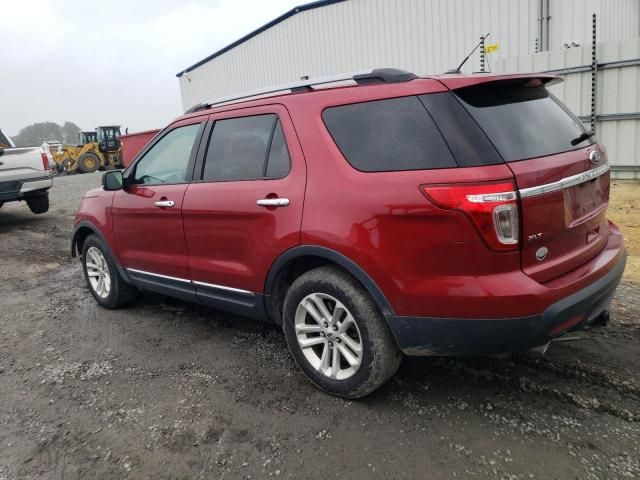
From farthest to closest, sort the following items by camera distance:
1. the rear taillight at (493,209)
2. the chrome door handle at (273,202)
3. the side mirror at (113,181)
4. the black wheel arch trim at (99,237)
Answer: the black wheel arch trim at (99,237), the side mirror at (113,181), the chrome door handle at (273,202), the rear taillight at (493,209)

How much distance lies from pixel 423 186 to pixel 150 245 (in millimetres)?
2487

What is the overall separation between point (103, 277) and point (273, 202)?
261cm

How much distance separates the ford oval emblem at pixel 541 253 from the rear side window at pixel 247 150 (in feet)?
4.69

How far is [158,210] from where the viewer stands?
12.6ft

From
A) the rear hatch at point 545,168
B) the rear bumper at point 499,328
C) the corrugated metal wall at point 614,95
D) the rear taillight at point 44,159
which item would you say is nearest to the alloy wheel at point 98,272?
the rear bumper at point 499,328

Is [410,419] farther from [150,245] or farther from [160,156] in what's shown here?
[160,156]

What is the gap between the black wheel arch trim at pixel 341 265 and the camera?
256 cm

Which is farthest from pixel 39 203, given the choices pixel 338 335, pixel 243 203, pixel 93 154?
pixel 93 154

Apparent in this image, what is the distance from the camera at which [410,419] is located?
270 centimetres

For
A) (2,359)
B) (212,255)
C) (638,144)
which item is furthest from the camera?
(638,144)

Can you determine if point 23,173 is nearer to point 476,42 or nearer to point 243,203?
point 243,203

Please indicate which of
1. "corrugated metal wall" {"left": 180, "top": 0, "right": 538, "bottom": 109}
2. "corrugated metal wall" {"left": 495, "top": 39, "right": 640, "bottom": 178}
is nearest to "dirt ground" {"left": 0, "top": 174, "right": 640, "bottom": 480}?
"corrugated metal wall" {"left": 495, "top": 39, "right": 640, "bottom": 178}

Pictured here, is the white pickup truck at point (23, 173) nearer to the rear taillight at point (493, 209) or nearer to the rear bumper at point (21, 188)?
the rear bumper at point (21, 188)

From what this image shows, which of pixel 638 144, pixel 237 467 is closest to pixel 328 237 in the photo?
pixel 237 467
